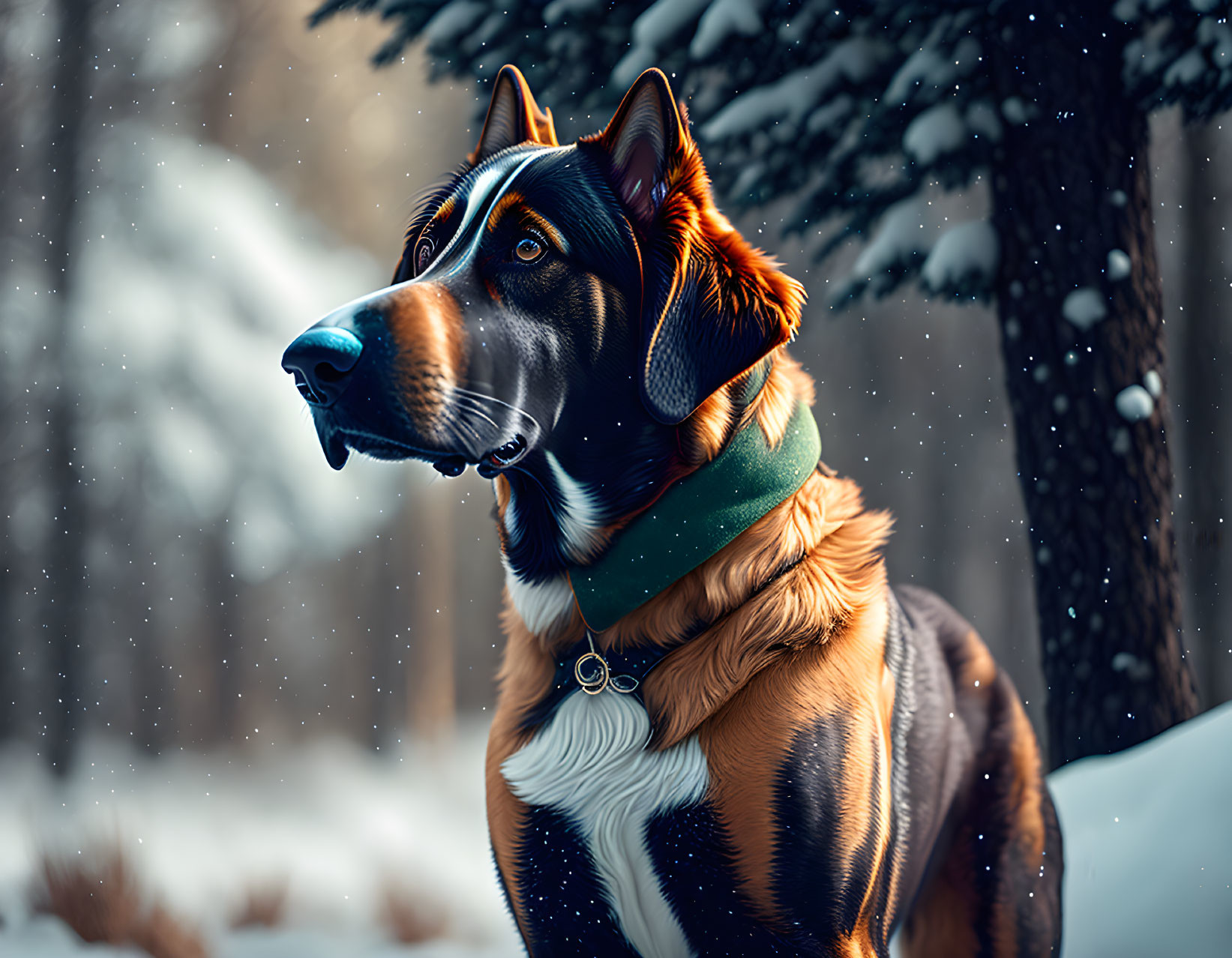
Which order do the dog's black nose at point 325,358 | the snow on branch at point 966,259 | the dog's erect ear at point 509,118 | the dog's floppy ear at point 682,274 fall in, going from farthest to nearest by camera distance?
the snow on branch at point 966,259 < the dog's erect ear at point 509,118 < the dog's floppy ear at point 682,274 < the dog's black nose at point 325,358

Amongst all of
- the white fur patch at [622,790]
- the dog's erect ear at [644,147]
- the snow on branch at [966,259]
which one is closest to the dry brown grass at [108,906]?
the white fur patch at [622,790]

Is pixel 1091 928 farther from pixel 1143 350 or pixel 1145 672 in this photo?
pixel 1143 350

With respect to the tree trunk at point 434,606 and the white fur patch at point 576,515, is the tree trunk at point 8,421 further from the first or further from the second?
the white fur patch at point 576,515

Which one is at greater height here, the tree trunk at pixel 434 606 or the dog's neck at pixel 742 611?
the dog's neck at pixel 742 611

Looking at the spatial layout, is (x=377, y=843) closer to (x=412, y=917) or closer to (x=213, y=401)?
(x=412, y=917)

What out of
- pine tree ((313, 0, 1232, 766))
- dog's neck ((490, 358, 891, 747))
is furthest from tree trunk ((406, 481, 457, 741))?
dog's neck ((490, 358, 891, 747))

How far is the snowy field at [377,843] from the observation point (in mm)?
2836

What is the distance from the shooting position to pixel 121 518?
5.37m

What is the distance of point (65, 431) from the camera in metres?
5.10

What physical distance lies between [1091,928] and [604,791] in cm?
222

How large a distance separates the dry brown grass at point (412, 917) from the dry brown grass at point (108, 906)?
2.50ft

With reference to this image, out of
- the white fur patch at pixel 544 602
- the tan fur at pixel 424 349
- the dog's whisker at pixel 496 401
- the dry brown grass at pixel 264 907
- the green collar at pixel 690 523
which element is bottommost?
the dry brown grass at pixel 264 907

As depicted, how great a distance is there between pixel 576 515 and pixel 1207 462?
354cm

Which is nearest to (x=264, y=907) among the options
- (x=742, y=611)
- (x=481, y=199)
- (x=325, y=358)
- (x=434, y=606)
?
(x=434, y=606)
